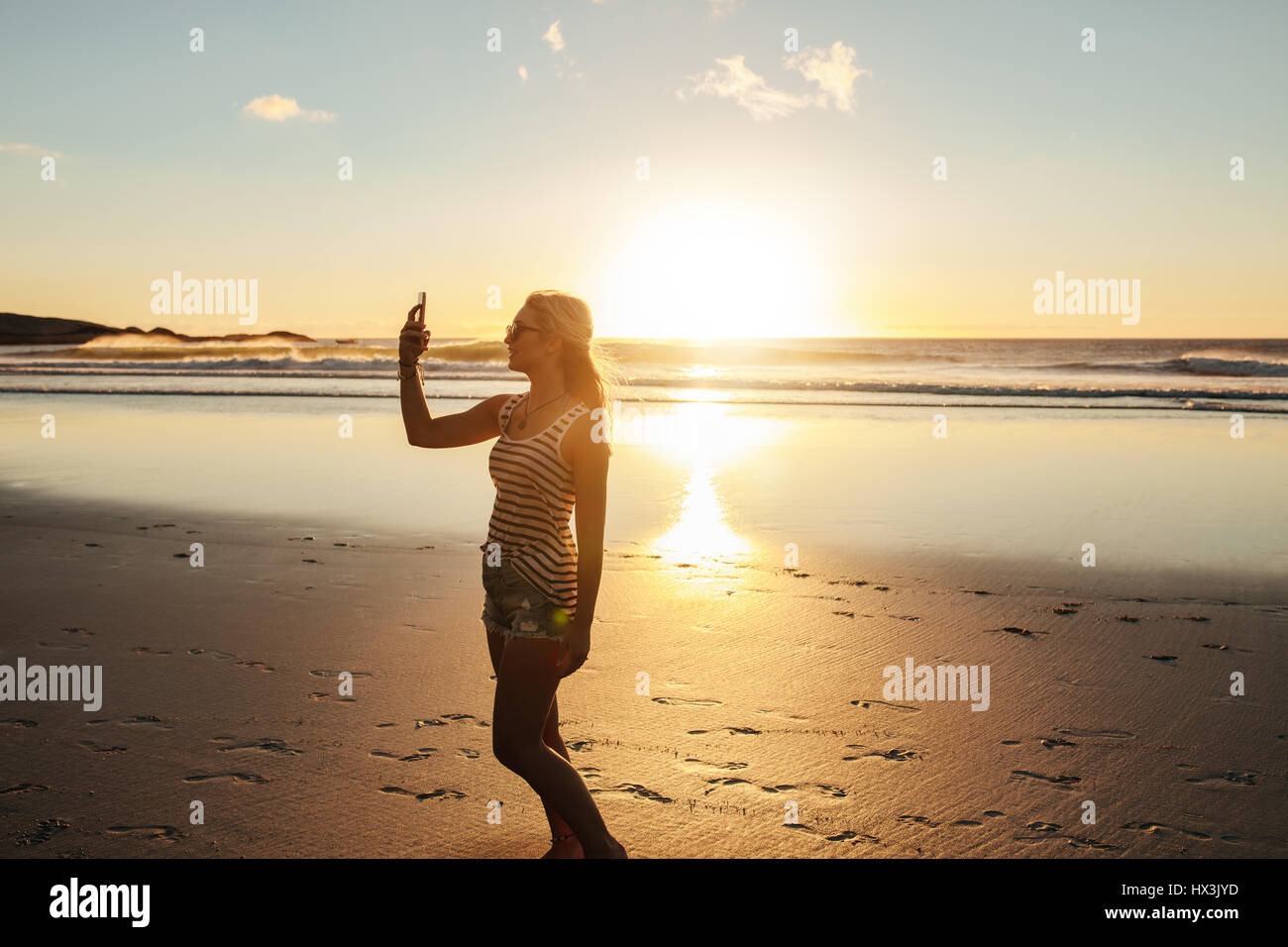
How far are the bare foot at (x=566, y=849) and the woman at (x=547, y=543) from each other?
0.21 metres

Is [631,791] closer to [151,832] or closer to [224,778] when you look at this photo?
[224,778]

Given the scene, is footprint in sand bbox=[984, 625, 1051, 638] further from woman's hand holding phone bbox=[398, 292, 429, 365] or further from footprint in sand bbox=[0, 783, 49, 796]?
footprint in sand bbox=[0, 783, 49, 796]

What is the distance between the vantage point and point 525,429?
3055mm

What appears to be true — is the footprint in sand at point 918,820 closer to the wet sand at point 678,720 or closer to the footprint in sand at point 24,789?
the wet sand at point 678,720

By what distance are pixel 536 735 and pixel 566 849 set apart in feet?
1.91

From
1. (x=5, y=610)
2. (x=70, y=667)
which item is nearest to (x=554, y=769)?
(x=70, y=667)

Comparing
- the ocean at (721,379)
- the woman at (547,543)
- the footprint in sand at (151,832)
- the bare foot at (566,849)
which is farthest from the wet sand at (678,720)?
the ocean at (721,379)

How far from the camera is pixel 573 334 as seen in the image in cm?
306

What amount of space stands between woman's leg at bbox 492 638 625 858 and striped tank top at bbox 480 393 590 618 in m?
0.20

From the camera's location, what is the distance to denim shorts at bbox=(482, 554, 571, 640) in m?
2.93

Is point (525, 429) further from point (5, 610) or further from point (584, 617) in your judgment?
point (5, 610)

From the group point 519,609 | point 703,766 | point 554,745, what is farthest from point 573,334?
point 703,766

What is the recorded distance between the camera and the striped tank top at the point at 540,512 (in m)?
2.96
